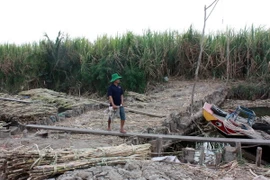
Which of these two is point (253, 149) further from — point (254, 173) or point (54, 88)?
point (54, 88)

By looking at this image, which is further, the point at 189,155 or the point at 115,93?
the point at 115,93

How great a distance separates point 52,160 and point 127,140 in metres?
2.22

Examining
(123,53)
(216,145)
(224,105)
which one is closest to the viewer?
(216,145)

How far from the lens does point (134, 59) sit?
13828mm

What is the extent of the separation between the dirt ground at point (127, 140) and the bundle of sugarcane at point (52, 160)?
0.49ft

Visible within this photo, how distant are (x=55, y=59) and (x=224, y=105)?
22.5 ft

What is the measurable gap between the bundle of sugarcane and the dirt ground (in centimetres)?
15

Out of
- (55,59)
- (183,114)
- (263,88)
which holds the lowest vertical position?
(183,114)

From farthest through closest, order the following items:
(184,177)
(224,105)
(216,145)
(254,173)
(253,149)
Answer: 1. (224,105)
2. (216,145)
3. (253,149)
4. (254,173)
5. (184,177)

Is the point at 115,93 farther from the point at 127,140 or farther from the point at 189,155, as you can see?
Result: the point at 189,155

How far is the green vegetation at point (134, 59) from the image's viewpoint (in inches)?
538

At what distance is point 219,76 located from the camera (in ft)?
46.9

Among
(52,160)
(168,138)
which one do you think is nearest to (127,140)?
(168,138)

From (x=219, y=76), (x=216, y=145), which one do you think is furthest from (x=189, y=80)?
(x=216, y=145)
